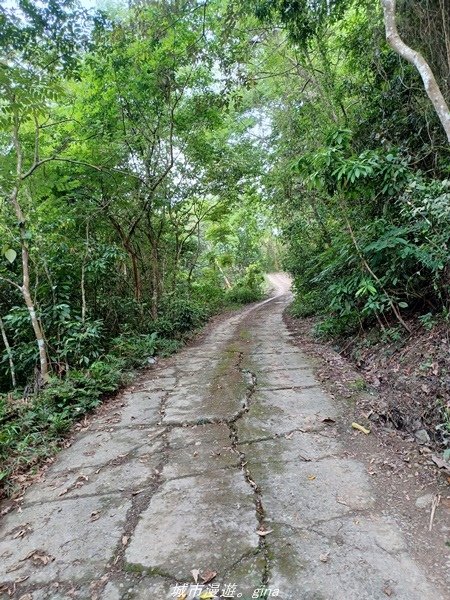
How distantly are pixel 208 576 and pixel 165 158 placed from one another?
23.9 feet

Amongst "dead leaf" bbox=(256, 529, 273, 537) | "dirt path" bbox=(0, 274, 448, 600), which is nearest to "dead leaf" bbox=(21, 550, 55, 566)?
"dirt path" bbox=(0, 274, 448, 600)

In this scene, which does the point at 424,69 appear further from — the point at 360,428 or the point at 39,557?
the point at 39,557

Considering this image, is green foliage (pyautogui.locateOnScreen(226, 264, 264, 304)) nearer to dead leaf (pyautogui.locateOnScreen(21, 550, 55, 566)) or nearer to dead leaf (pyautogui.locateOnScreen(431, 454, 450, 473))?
dead leaf (pyautogui.locateOnScreen(431, 454, 450, 473))

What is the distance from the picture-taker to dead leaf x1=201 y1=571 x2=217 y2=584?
161 centimetres

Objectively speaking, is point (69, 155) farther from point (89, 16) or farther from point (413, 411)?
point (413, 411)

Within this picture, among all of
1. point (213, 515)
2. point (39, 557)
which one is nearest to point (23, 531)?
point (39, 557)

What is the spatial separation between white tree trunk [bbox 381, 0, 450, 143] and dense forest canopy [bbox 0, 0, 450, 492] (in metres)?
0.65

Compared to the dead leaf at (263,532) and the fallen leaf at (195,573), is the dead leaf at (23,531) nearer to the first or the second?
the fallen leaf at (195,573)

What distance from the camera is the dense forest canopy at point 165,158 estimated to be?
3.79 m

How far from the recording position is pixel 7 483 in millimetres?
2631

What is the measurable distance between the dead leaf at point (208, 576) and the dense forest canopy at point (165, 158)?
7.43ft

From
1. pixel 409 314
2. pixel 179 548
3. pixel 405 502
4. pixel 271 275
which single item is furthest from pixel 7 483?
pixel 271 275

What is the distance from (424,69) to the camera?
2.86 m

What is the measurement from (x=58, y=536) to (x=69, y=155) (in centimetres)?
573
